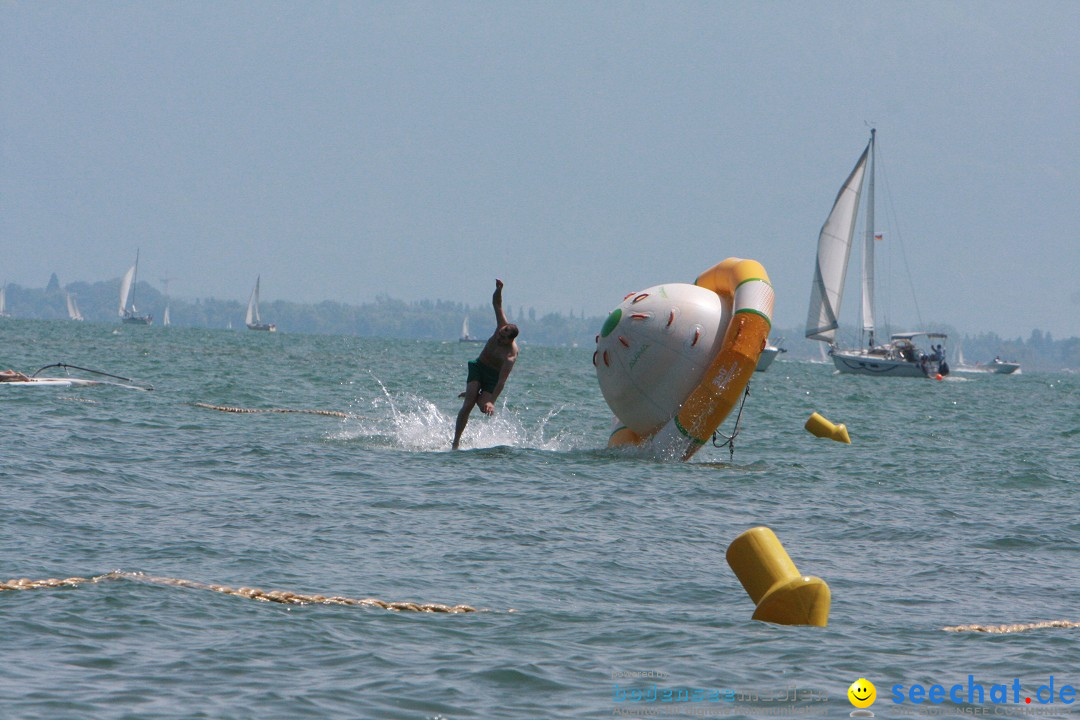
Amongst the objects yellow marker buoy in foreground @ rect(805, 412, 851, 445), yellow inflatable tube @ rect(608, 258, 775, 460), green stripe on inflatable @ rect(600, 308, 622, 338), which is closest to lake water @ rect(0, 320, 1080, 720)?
yellow inflatable tube @ rect(608, 258, 775, 460)

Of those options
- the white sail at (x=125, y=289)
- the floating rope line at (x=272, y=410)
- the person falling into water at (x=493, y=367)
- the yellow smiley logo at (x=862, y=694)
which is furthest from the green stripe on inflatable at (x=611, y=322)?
the white sail at (x=125, y=289)

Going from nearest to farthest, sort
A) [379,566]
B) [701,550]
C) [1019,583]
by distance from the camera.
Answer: [379,566] → [1019,583] → [701,550]

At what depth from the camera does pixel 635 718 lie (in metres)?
6.13

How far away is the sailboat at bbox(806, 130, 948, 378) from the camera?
63.6m

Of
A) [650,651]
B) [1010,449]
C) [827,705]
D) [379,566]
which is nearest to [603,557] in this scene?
[379,566]

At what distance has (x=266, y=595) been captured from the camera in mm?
8164

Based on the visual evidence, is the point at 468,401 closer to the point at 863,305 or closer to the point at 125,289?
the point at 863,305

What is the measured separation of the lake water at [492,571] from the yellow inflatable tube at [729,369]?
1.23ft

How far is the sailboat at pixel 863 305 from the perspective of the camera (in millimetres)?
63625

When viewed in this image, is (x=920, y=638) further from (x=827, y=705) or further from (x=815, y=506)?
(x=815, y=506)

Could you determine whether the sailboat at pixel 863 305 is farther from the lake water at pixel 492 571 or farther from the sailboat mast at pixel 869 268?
the lake water at pixel 492 571

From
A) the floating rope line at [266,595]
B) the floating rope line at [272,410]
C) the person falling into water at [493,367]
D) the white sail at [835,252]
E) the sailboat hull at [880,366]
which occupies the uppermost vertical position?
the white sail at [835,252]

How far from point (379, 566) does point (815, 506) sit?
19.4 ft

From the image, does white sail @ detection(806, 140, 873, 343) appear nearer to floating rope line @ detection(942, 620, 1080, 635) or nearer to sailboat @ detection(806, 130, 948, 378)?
sailboat @ detection(806, 130, 948, 378)
